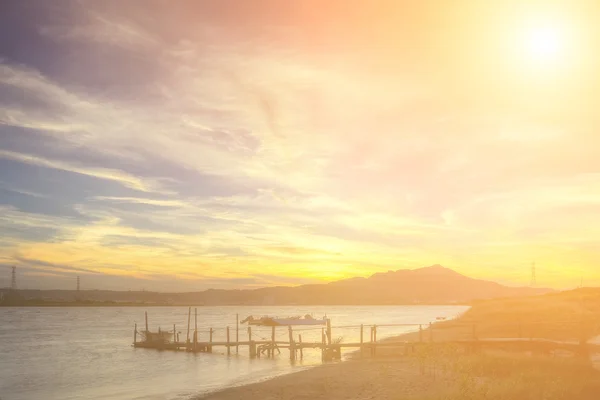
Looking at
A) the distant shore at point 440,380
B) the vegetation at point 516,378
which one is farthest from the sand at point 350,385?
the vegetation at point 516,378

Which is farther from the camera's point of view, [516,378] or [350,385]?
[350,385]

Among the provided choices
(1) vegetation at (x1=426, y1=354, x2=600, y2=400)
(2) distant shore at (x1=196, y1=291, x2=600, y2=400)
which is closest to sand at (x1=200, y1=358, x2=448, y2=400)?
(2) distant shore at (x1=196, y1=291, x2=600, y2=400)

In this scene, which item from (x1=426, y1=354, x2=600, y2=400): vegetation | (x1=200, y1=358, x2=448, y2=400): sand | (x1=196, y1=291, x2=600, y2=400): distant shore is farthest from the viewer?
(x1=200, y1=358, x2=448, y2=400): sand

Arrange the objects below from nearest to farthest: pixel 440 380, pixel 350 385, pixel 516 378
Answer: pixel 516 378, pixel 440 380, pixel 350 385

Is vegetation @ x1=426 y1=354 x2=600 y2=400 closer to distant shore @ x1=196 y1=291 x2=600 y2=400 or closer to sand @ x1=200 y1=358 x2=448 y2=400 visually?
distant shore @ x1=196 y1=291 x2=600 y2=400

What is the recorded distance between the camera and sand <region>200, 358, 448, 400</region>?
25484mm

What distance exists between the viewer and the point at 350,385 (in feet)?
93.5

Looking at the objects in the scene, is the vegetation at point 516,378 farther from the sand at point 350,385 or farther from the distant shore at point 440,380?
the sand at point 350,385

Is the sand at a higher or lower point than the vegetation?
lower

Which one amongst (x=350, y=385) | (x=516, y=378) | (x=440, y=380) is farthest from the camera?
(x=350, y=385)

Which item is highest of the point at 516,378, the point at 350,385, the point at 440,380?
the point at 516,378

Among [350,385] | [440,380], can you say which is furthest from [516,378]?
[350,385]

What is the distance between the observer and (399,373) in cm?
3111

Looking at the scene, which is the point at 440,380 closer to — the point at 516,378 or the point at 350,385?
the point at 516,378
